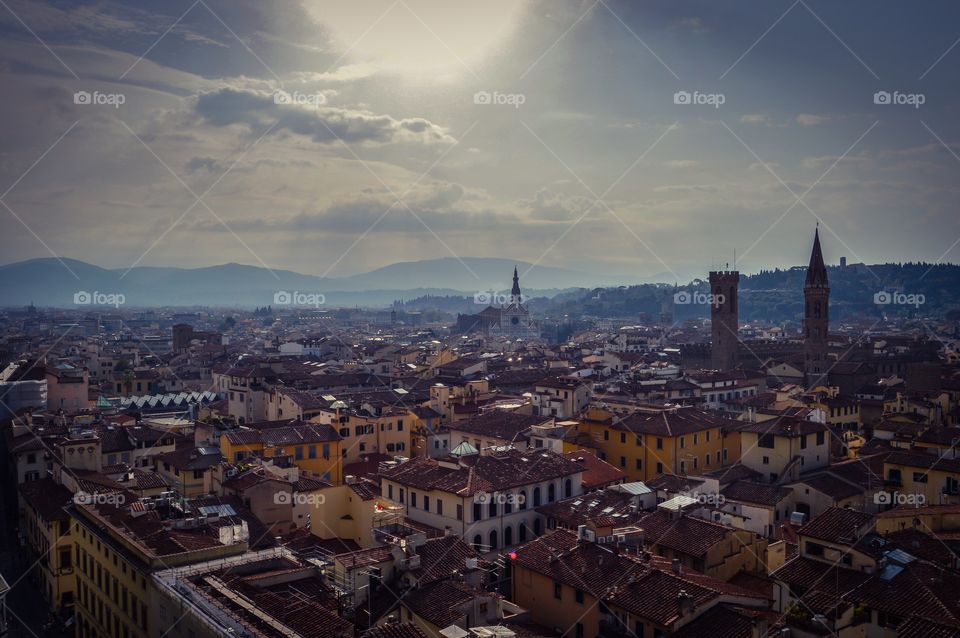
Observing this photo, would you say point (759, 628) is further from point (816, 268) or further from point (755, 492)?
point (816, 268)

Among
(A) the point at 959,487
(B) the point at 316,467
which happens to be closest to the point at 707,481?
(A) the point at 959,487

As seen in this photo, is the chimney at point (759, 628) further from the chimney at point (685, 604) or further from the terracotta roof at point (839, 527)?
the terracotta roof at point (839, 527)

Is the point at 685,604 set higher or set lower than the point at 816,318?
lower

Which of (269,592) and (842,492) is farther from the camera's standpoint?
(842,492)

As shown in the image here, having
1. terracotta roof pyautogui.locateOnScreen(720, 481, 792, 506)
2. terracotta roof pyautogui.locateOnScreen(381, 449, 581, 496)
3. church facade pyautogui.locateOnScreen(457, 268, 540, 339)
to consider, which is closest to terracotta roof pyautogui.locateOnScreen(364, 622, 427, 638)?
terracotta roof pyautogui.locateOnScreen(381, 449, 581, 496)

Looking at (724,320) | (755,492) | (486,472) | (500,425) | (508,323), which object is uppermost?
(724,320)

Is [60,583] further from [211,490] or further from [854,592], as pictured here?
[854,592]

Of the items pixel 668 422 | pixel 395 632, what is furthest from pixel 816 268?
A: pixel 395 632
